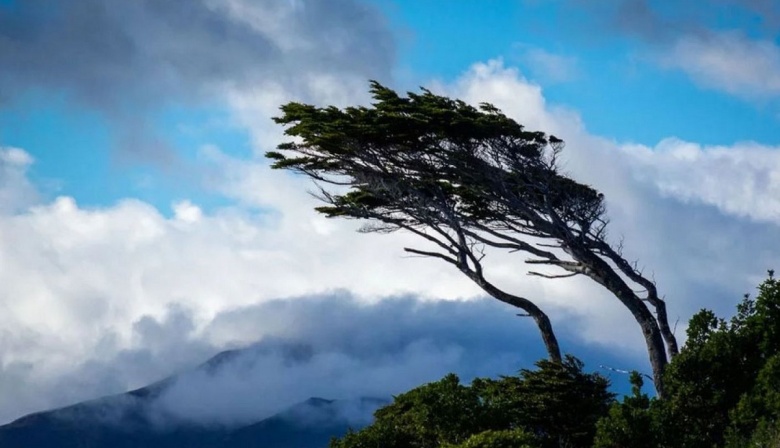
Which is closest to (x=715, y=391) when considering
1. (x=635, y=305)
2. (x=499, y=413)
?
(x=499, y=413)

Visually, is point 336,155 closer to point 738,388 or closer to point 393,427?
point 393,427

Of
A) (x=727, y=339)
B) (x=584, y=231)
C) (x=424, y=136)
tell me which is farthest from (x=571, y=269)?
(x=727, y=339)

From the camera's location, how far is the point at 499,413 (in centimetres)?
1830

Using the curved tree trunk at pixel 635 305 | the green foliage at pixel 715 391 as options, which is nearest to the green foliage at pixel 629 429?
the green foliage at pixel 715 391

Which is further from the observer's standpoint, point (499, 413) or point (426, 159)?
point (426, 159)

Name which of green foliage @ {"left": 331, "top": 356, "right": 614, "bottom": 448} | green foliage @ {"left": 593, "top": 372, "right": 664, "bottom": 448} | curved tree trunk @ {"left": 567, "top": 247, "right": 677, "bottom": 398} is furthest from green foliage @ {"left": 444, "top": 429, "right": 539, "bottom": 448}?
curved tree trunk @ {"left": 567, "top": 247, "right": 677, "bottom": 398}

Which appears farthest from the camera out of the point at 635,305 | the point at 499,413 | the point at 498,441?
the point at 635,305

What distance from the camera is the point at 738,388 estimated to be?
17.1 meters

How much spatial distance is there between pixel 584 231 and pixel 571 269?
3.65 ft

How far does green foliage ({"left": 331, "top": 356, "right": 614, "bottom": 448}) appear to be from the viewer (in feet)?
57.9

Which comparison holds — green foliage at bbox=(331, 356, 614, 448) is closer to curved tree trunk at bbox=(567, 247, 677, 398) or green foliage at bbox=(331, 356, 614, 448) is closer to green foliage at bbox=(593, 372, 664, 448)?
green foliage at bbox=(593, 372, 664, 448)

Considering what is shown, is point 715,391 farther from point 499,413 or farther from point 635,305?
point 635,305

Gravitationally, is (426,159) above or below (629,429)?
above

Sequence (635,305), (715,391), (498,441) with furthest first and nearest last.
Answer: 1. (635,305)
2. (715,391)
3. (498,441)
